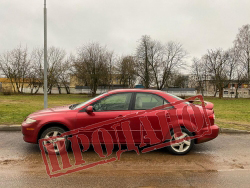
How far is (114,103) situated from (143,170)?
1723 mm

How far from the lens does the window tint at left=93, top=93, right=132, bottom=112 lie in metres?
4.55

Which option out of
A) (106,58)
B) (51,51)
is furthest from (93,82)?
(51,51)

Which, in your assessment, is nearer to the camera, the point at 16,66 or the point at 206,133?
the point at 206,133

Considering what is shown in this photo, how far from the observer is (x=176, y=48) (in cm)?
4644

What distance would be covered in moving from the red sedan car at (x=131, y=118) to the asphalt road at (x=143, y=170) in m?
0.41

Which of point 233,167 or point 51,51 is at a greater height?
point 51,51

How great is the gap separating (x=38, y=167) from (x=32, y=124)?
1.13 m

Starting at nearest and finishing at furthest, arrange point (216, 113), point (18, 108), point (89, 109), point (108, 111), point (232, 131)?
point (89, 109)
point (108, 111)
point (232, 131)
point (216, 113)
point (18, 108)

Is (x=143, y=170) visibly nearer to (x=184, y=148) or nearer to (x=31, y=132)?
(x=184, y=148)

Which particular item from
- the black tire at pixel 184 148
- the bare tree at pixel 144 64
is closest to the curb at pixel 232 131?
the black tire at pixel 184 148

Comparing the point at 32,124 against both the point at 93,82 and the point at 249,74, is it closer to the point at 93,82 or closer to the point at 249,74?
the point at 93,82

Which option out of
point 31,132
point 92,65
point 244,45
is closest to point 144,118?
point 31,132

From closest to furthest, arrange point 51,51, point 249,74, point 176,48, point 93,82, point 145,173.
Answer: point 145,173 < point 93,82 < point 249,74 < point 176,48 < point 51,51

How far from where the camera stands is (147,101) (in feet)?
15.2
